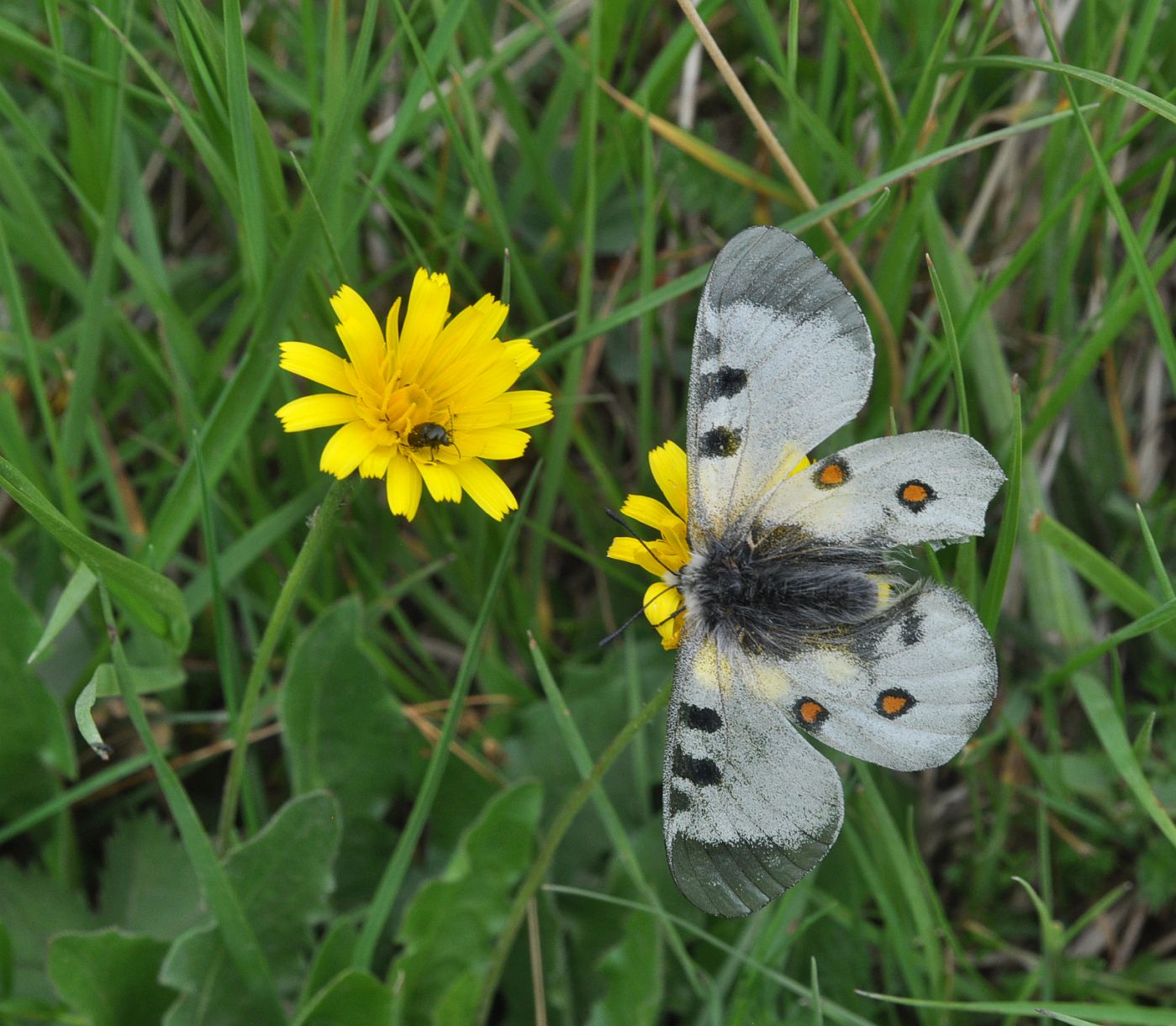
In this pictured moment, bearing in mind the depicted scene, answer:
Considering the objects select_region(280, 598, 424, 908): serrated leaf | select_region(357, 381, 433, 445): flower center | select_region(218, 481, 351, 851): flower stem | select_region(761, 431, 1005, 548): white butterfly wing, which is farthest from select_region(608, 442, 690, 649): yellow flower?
select_region(280, 598, 424, 908): serrated leaf

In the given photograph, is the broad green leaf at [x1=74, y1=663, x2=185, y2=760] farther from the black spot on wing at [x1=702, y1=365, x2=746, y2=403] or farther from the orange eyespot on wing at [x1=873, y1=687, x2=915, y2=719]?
the orange eyespot on wing at [x1=873, y1=687, x2=915, y2=719]

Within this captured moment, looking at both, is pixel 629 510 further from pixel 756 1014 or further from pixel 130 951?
pixel 130 951

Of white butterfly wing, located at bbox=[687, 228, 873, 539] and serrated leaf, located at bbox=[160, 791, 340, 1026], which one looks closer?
white butterfly wing, located at bbox=[687, 228, 873, 539]

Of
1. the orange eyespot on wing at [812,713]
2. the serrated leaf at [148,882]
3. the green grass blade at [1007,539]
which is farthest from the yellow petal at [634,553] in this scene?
the serrated leaf at [148,882]

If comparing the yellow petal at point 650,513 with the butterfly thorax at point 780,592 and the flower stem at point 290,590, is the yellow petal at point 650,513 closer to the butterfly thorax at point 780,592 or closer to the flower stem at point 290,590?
the butterfly thorax at point 780,592

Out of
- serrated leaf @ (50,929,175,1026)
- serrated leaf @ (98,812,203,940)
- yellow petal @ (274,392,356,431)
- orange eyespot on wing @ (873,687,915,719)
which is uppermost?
yellow petal @ (274,392,356,431)

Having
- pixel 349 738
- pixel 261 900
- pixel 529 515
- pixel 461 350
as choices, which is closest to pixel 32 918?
pixel 261 900
